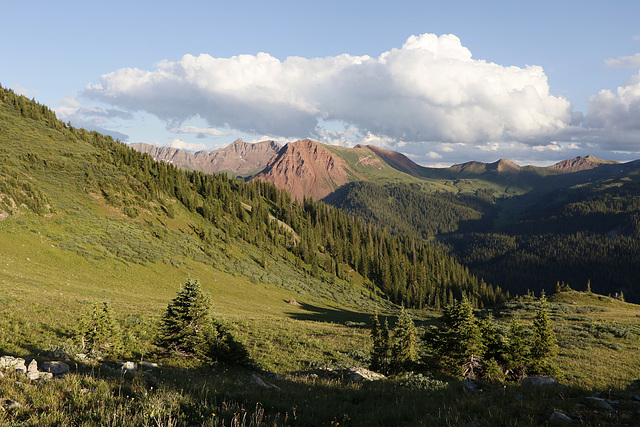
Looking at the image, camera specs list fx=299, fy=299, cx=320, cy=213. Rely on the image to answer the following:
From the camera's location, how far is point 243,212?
109m

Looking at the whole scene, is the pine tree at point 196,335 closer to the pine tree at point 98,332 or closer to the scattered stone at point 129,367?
the pine tree at point 98,332

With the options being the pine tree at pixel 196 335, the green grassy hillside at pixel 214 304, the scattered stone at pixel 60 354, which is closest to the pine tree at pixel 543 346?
the green grassy hillside at pixel 214 304

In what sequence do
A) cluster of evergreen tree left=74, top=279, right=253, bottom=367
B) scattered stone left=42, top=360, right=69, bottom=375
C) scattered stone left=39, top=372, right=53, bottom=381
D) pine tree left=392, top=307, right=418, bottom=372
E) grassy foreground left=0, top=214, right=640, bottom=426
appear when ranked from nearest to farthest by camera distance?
grassy foreground left=0, top=214, right=640, bottom=426 < scattered stone left=39, top=372, right=53, bottom=381 < scattered stone left=42, top=360, right=69, bottom=375 < cluster of evergreen tree left=74, top=279, right=253, bottom=367 < pine tree left=392, top=307, right=418, bottom=372

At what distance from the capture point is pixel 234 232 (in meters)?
90.9

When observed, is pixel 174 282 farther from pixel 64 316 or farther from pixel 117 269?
pixel 64 316

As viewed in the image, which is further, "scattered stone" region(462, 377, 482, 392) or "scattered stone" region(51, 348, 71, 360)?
"scattered stone" region(51, 348, 71, 360)

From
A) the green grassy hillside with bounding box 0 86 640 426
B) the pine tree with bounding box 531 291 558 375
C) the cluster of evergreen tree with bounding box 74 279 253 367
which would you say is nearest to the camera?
the green grassy hillside with bounding box 0 86 640 426

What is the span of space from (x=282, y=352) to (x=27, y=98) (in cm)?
11918

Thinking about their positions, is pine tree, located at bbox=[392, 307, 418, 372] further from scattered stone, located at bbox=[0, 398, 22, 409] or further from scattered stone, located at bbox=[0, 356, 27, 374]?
scattered stone, located at bbox=[0, 398, 22, 409]

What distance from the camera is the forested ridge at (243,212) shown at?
67.8 metres

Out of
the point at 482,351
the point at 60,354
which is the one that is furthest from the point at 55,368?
the point at 482,351

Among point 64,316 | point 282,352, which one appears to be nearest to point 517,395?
point 282,352

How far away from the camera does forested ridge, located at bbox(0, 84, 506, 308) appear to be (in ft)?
222

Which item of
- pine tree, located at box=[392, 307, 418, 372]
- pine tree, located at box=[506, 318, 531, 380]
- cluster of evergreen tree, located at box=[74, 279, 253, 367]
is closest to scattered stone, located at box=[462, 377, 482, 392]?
pine tree, located at box=[392, 307, 418, 372]
